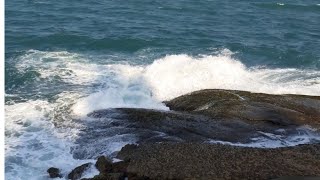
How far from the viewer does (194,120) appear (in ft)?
51.7

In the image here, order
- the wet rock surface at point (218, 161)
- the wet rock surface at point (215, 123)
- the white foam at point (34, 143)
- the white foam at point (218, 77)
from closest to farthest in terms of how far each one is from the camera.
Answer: the wet rock surface at point (218, 161), the white foam at point (34, 143), the wet rock surface at point (215, 123), the white foam at point (218, 77)

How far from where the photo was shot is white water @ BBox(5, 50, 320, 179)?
15285 mm

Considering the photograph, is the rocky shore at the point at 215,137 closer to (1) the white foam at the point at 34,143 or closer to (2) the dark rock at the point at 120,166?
(2) the dark rock at the point at 120,166

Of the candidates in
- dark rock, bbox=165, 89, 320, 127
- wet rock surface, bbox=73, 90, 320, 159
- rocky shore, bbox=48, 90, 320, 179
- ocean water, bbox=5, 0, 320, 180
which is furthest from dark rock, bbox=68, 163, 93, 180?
dark rock, bbox=165, 89, 320, 127

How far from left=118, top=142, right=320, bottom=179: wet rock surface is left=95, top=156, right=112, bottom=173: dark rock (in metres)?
0.54

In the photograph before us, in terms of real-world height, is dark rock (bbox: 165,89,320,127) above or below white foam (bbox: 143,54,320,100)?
above

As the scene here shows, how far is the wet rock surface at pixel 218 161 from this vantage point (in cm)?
1205

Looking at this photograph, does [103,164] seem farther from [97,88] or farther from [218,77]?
[218,77]

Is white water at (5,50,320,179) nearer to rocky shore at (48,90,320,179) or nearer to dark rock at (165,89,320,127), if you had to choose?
rocky shore at (48,90,320,179)

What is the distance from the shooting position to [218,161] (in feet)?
41.3

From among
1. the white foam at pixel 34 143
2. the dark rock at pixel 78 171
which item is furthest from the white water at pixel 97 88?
the dark rock at pixel 78 171

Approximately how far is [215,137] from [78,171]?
14.4 feet

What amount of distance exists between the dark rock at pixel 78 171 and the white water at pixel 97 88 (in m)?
0.62
